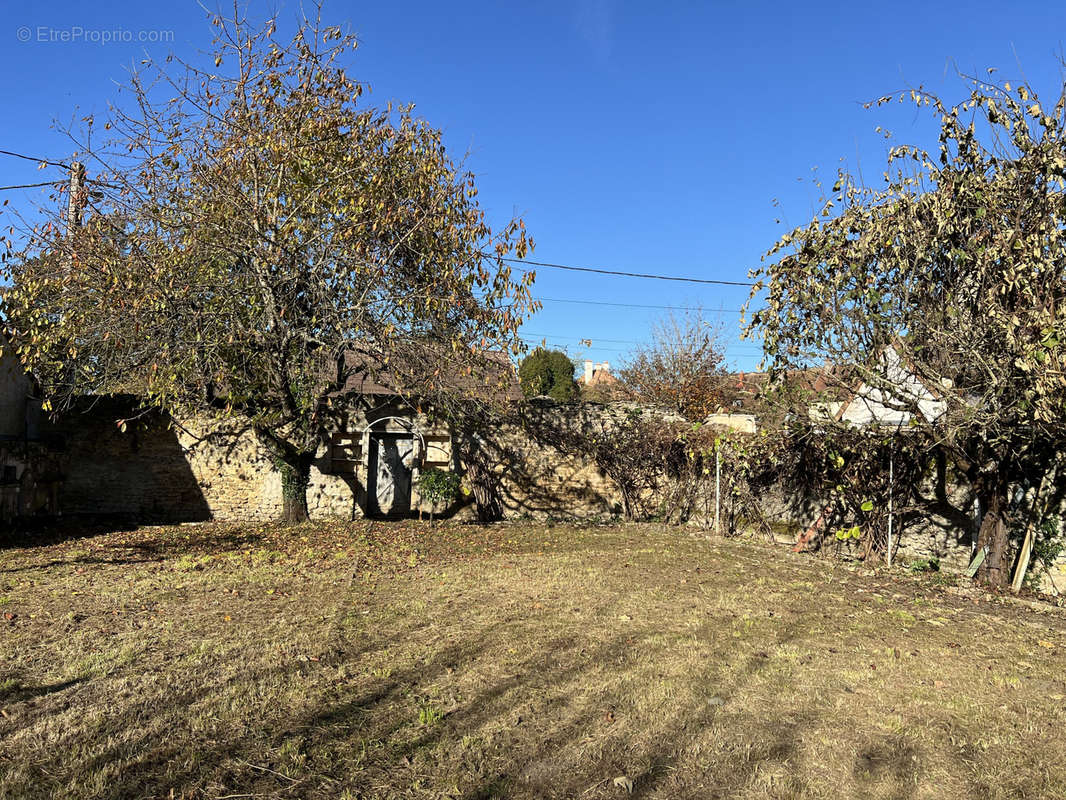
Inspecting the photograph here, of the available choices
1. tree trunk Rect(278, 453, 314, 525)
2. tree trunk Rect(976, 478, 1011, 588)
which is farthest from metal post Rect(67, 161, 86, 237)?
tree trunk Rect(976, 478, 1011, 588)

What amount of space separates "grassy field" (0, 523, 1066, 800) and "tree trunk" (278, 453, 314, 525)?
11.0 ft

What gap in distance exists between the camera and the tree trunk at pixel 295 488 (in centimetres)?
1154

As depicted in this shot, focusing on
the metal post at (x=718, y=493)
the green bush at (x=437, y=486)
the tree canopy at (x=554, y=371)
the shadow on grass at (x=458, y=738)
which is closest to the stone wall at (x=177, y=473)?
the green bush at (x=437, y=486)

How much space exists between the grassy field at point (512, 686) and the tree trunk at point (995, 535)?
57 centimetres

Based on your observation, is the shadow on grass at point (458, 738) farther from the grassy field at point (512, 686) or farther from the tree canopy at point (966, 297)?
the tree canopy at point (966, 297)

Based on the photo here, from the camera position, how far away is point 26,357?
9.53m

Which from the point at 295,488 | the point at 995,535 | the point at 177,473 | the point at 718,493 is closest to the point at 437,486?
the point at 295,488

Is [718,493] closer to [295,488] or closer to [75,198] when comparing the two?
[295,488]

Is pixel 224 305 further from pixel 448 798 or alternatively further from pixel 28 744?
pixel 448 798

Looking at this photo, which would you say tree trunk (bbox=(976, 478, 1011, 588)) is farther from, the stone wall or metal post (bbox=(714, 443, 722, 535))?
the stone wall

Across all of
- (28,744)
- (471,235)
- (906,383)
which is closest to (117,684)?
(28,744)

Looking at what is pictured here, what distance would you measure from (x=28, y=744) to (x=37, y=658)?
1.56 meters

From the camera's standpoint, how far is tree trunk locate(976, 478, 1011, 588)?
821cm

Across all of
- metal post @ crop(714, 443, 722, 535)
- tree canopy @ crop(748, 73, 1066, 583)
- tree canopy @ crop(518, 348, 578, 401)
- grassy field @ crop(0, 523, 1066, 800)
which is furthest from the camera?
tree canopy @ crop(518, 348, 578, 401)
